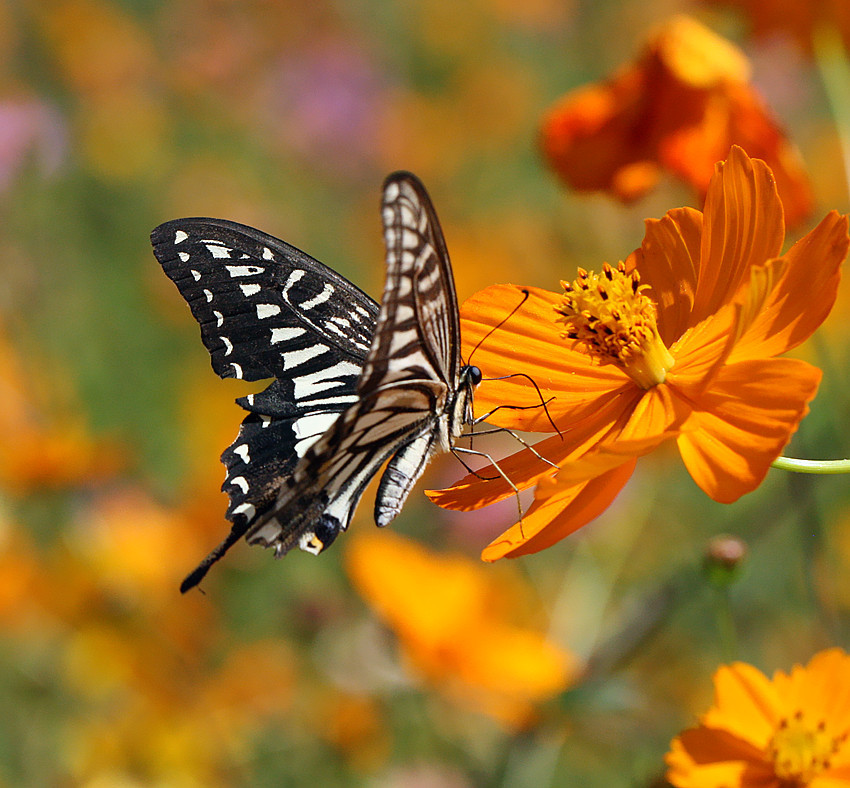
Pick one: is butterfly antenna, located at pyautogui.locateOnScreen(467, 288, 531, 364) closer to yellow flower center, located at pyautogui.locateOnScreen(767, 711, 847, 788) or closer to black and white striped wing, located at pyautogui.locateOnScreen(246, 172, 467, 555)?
black and white striped wing, located at pyautogui.locateOnScreen(246, 172, 467, 555)

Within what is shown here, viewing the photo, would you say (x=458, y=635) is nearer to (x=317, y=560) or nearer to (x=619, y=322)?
(x=317, y=560)

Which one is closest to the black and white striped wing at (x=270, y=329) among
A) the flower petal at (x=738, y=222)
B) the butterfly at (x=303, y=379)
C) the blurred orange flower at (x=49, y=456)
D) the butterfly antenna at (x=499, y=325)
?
the butterfly at (x=303, y=379)

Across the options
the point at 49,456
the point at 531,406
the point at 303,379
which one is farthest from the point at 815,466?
the point at 49,456

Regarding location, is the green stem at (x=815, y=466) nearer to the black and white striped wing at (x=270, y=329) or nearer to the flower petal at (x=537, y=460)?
the flower petal at (x=537, y=460)

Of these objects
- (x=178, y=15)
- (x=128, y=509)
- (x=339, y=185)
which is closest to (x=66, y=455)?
(x=128, y=509)

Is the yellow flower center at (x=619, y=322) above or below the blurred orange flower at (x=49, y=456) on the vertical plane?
above

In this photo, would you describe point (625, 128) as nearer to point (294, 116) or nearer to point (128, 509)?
point (128, 509)

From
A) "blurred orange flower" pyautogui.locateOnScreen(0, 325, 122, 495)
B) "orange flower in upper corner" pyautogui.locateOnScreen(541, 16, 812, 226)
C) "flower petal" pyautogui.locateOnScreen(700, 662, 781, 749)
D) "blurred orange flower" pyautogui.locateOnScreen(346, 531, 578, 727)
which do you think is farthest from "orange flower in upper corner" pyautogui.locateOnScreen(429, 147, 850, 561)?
"blurred orange flower" pyautogui.locateOnScreen(0, 325, 122, 495)

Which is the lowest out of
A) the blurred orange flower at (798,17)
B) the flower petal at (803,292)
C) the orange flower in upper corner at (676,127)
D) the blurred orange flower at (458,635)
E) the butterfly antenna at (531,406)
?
the blurred orange flower at (458,635)

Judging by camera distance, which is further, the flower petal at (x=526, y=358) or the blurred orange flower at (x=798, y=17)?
the blurred orange flower at (x=798, y=17)
